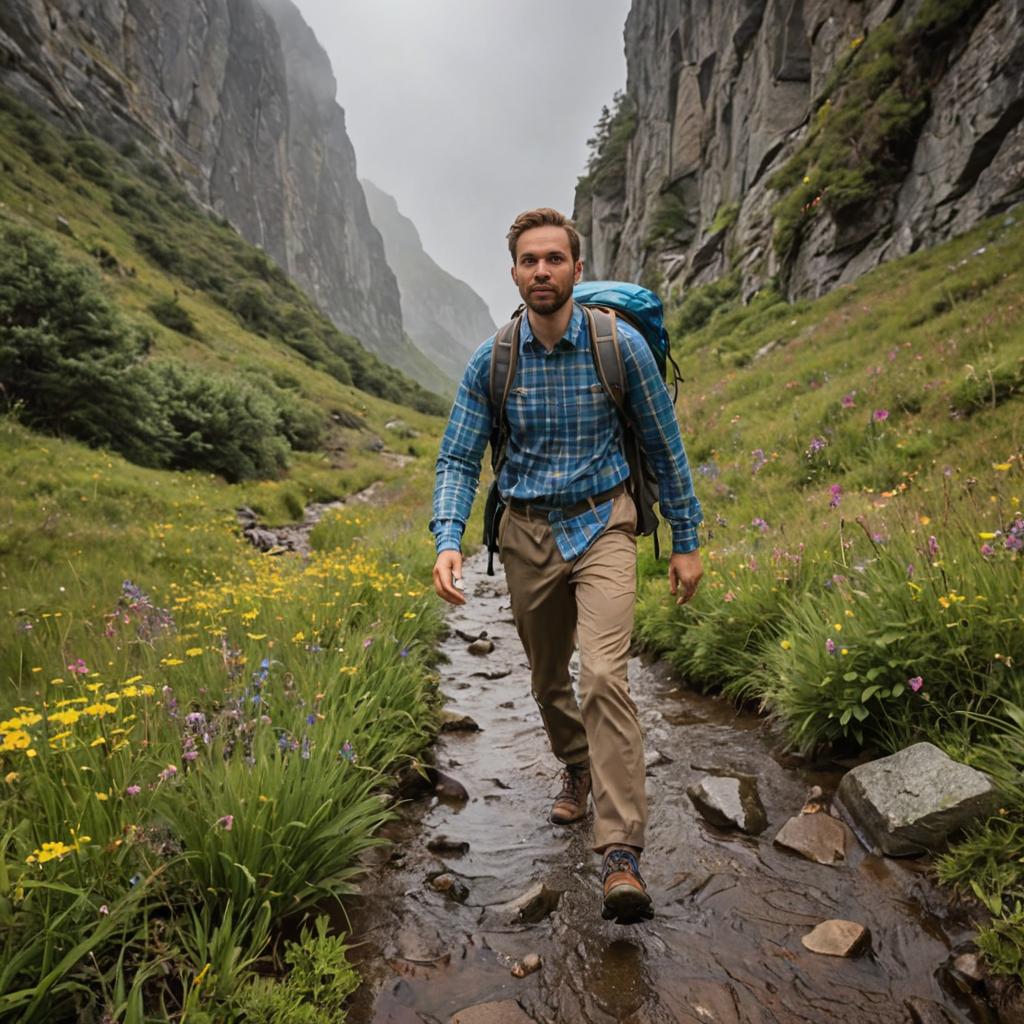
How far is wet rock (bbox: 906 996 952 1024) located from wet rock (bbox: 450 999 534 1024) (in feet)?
4.56

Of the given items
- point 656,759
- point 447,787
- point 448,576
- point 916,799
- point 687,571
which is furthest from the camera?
point 656,759

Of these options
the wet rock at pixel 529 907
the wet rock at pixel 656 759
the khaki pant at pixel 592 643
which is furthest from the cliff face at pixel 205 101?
the wet rock at pixel 529 907

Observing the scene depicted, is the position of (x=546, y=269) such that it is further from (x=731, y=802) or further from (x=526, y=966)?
(x=526, y=966)

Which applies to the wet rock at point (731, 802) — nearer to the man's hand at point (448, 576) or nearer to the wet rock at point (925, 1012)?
the wet rock at point (925, 1012)

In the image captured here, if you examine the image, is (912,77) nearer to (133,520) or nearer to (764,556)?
(764,556)

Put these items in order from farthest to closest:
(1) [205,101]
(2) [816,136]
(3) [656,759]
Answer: (1) [205,101], (2) [816,136], (3) [656,759]

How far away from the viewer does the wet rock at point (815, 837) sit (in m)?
3.20

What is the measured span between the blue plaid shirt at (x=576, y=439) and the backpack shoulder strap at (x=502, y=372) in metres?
0.03

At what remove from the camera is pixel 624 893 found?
269 centimetres

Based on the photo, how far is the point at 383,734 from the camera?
4.29m

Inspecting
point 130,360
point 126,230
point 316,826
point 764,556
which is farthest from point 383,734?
point 126,230

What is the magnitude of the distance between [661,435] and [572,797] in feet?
7.80

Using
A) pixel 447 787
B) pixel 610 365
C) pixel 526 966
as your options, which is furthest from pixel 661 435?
pixel 447 787

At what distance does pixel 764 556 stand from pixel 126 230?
222ft
